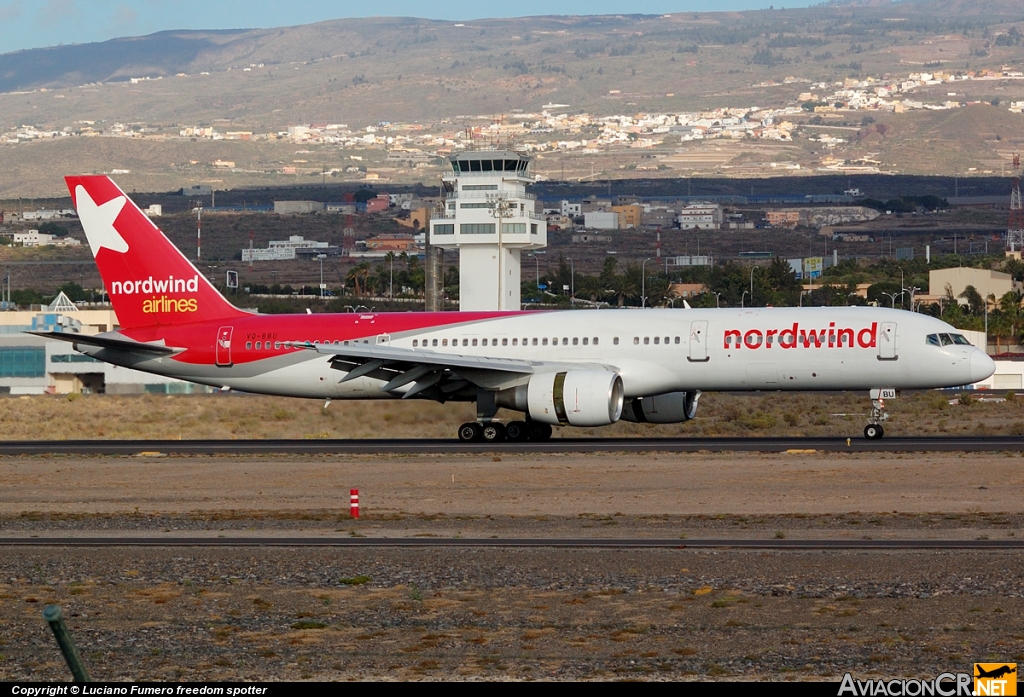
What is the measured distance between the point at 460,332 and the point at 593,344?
13.5 feet

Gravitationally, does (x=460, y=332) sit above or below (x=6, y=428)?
above

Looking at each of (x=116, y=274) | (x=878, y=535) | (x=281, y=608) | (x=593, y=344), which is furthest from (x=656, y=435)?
(x=281, y=608)

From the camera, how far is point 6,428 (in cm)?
5306

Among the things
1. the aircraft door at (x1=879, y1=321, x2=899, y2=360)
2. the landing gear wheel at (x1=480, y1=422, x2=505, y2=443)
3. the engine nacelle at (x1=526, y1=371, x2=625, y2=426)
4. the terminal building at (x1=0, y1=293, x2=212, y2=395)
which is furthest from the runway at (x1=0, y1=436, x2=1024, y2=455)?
the terminal building at (x1=0, y1=293, x2=212, y2=395)

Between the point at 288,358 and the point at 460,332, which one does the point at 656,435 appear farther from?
the point at 288,358

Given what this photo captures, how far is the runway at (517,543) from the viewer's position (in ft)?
70.2

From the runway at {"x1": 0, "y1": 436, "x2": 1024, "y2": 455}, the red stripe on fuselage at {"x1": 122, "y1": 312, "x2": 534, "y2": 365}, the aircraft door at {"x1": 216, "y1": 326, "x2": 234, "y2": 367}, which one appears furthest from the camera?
the aircraft door at {"x1": 216, "y1": 326, "x2": 234, "y2": 367}

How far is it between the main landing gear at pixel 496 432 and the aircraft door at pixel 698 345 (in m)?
5.07

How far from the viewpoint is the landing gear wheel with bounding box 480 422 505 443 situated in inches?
1635

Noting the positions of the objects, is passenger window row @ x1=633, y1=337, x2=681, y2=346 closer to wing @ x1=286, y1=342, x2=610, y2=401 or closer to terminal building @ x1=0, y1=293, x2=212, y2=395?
wing @ x1=286, y1=342, x2=610, y2=401

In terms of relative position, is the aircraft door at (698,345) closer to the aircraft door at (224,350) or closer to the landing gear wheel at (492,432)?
the landing gear wheel at (492,432)

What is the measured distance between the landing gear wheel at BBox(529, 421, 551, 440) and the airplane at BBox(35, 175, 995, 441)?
0.04 meters

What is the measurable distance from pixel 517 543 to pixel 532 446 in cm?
1768

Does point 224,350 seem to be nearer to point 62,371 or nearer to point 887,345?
point 887,345
